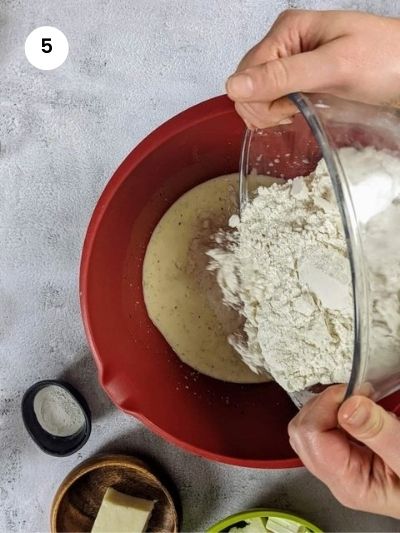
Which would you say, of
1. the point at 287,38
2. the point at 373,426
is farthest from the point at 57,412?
the point at 287,38

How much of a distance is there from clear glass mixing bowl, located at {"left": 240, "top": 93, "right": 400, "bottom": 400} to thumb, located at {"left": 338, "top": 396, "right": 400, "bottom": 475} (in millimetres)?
18

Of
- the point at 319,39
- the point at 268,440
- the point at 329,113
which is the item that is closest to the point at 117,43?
the point at 319,39

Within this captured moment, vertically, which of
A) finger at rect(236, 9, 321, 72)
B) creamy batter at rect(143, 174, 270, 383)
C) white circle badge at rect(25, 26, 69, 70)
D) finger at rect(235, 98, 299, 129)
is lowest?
creamy batter at rect(143, 174, 270, 383)

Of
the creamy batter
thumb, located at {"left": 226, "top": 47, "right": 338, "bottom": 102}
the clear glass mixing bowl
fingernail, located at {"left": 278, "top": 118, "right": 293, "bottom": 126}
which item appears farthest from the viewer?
the creamy batter

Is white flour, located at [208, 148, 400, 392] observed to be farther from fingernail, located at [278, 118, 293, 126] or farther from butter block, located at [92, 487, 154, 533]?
butter block, located at [92, 487, 154, 533]

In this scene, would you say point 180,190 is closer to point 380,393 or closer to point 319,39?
point 319,39

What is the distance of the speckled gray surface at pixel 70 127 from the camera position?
1.05 metres

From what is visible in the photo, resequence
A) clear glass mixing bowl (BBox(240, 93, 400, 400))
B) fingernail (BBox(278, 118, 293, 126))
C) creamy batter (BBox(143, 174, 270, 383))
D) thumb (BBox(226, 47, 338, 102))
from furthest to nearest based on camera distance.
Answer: creamy batter (BBox(143, 174, 270, 383)), fingernail (BBox(278, 118, 293, 126)), thumb (BBox(226, 47, 338, 102)), clear glass mixing bowl (BBox(240, 93, 400, 400))

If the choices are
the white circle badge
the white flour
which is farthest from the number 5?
the white flour

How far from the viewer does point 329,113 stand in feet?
2.37

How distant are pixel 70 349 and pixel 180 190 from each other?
0.30 m

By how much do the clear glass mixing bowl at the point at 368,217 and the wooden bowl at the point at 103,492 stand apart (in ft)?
1.45

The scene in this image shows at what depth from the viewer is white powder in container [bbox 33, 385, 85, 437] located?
105cm

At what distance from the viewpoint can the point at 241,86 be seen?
0.73 m
